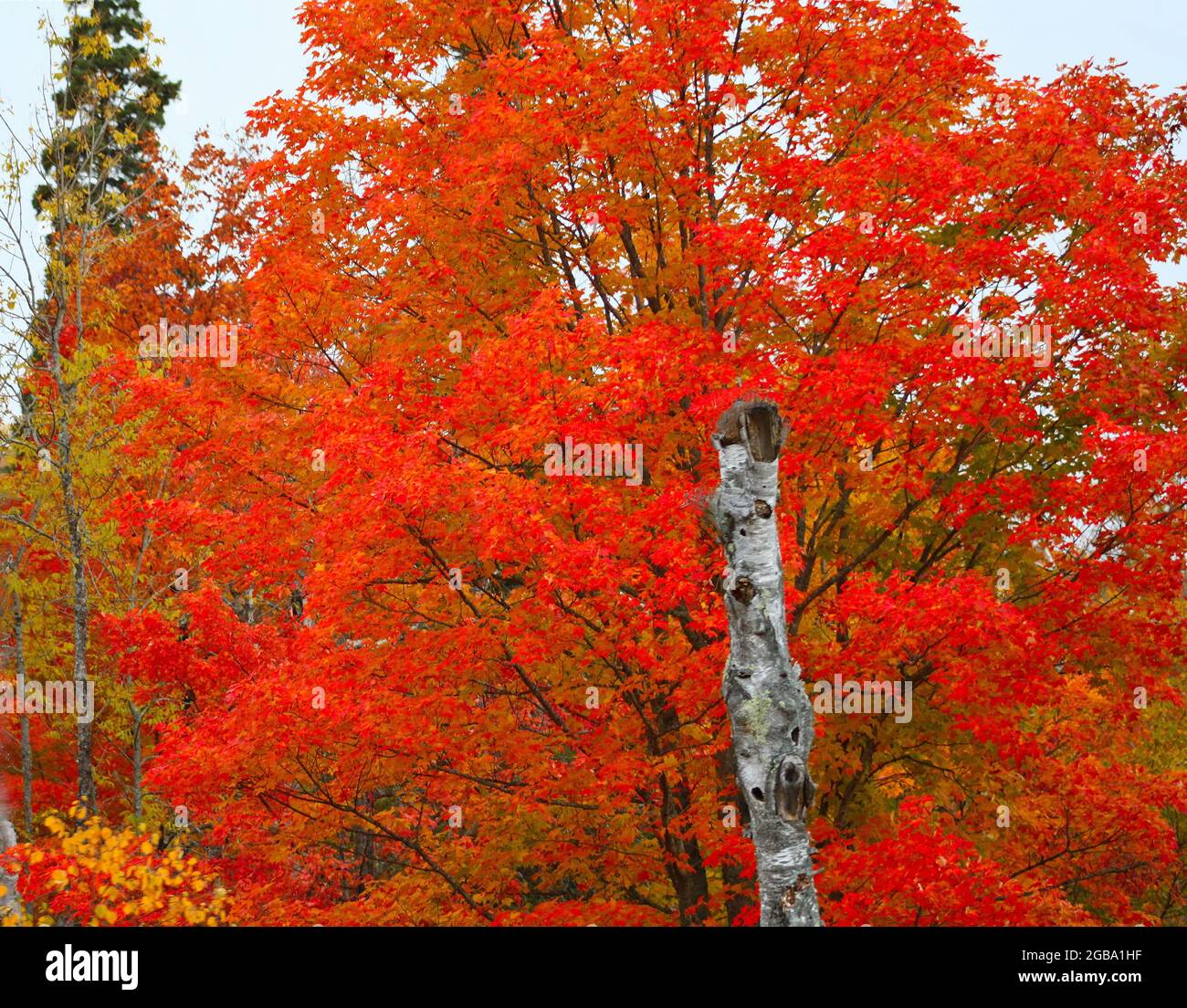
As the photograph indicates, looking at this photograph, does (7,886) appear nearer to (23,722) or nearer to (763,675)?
(763,675)

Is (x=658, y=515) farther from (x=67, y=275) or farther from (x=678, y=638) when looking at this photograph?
(x=67, y=275)

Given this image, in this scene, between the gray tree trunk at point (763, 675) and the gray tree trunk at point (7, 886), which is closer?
the gray tree trunk at point (763, 675)

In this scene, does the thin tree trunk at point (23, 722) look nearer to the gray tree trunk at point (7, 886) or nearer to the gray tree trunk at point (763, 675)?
the gray tree trunk at point (7, 886)

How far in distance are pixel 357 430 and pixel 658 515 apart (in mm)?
2980

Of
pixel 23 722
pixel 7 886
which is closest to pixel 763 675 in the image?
pixel 7 886

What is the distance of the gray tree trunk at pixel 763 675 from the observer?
802 centimetres

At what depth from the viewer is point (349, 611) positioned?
11.5m

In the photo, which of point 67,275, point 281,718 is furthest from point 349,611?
point 67,275

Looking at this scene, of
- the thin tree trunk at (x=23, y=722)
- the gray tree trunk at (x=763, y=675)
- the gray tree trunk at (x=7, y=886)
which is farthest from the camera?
the thin tree trunk at (x=23, y=722)

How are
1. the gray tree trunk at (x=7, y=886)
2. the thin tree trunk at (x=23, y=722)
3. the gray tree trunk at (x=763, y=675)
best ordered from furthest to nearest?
the thin tree trunk at (x=23, y=722), the gray tree trunk at (x=7, y=886), the gray tree trunk at (x=763, y=675)

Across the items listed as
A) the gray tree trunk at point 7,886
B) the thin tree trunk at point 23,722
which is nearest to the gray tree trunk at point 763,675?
the gray tree trunk at point 7,886

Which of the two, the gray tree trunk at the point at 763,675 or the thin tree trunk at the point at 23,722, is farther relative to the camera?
the thin tree trunk at the point at 23,722

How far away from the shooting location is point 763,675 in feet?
26.6

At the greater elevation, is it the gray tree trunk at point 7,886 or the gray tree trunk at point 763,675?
the gray tree trunk at point 763,675
